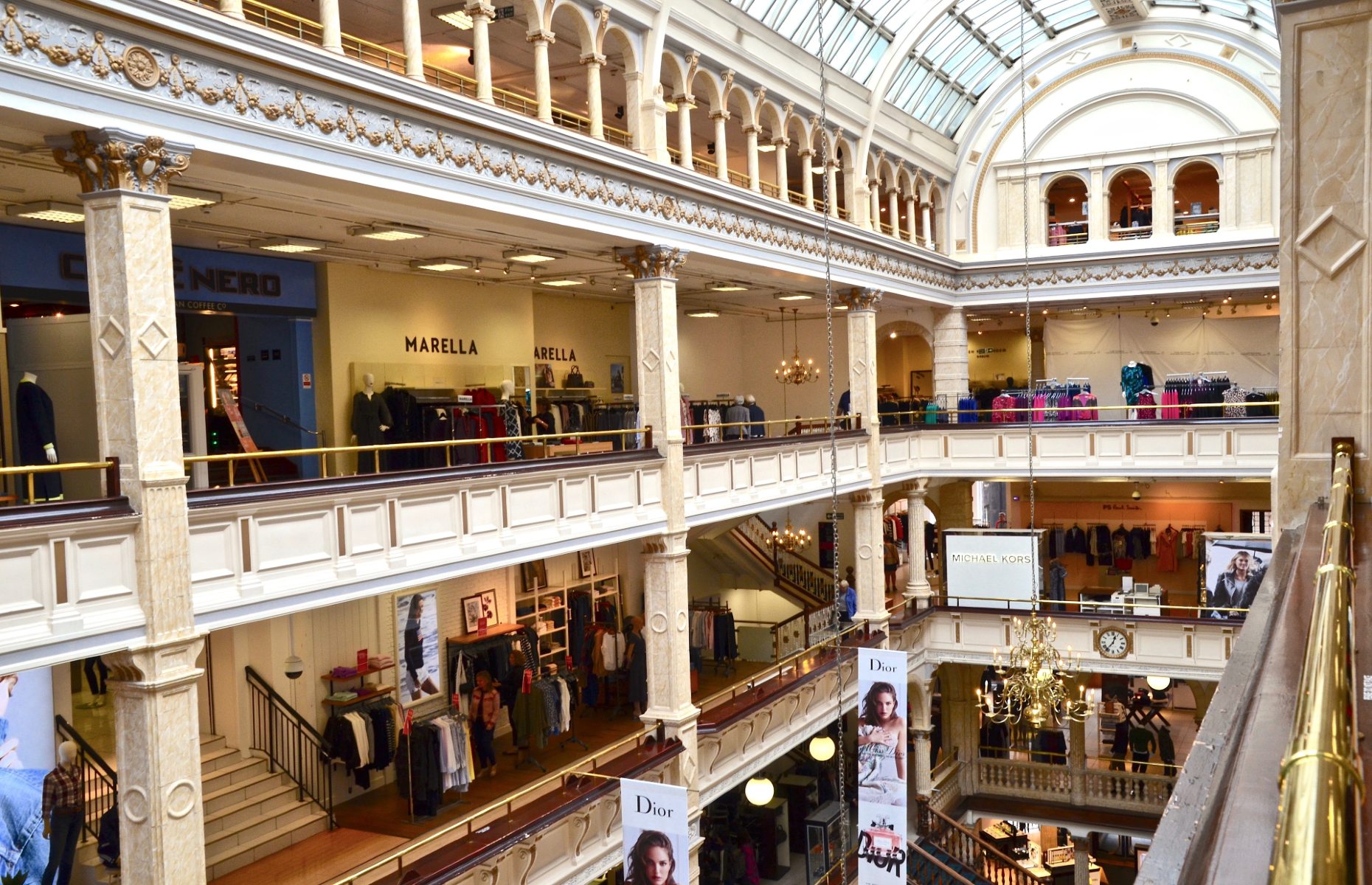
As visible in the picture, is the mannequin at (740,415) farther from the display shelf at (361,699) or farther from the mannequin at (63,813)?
the mannequin at (63,813)

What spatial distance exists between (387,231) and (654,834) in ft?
25.2

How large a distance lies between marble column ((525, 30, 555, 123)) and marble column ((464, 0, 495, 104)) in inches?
31.8

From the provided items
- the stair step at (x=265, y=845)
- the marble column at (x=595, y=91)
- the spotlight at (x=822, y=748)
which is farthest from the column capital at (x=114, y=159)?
the spotlight at (x=822, y=748)

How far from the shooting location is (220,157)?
914 centimetres

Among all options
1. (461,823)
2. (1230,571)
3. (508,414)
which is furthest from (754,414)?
(461,823)

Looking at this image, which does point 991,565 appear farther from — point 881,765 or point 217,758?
point 217,758

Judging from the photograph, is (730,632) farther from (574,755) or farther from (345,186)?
(345,186)

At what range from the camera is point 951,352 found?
27.2 metres

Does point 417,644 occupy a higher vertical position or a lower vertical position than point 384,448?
lower

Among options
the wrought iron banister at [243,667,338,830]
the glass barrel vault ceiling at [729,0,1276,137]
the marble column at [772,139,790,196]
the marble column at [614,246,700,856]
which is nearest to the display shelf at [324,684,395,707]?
the wrought iron banister at [243,667,338,830]

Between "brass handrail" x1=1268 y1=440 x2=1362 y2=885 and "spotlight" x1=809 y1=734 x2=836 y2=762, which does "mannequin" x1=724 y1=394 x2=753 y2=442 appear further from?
"brass handrail" x1=1268 y1=440 x2=1362 y2=885

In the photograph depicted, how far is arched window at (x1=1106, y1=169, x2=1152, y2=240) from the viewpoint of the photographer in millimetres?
25516

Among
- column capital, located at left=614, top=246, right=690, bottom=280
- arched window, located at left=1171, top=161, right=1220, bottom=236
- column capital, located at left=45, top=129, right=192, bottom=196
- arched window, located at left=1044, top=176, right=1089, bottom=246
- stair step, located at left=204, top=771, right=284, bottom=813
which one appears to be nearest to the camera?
column capital, located at left=45, top=129, right=192, bottom=196

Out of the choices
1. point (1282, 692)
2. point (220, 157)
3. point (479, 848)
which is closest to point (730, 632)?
point (479, 848)
